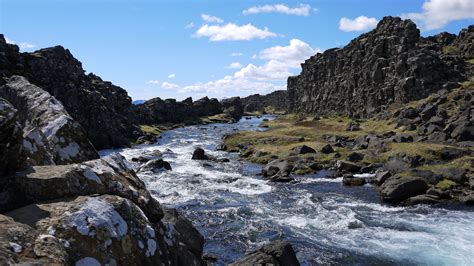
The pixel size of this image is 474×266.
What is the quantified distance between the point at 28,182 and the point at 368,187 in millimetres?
48459

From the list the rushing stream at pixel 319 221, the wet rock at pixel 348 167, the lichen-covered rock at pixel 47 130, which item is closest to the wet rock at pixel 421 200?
the rushing stream at pixel 319 221

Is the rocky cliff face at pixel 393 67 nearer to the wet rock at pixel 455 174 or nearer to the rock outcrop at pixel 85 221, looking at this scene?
the wet rock at pixel 455 174

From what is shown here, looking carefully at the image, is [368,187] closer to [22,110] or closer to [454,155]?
[454,155]

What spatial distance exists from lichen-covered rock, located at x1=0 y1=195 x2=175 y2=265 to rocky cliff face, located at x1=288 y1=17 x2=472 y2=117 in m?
122

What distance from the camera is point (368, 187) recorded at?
53781 mm

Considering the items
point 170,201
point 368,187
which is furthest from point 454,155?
point 170,201

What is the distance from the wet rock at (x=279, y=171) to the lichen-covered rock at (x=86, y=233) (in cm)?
4853

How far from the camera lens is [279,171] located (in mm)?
64625

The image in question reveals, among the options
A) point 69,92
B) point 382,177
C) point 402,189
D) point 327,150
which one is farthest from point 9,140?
point 69,92

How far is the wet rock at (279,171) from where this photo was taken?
60106mm

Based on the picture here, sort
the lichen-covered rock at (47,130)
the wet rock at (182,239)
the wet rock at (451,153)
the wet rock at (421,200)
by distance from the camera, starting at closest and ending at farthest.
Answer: the wet rock at (182,239), the lichen-covered rock at (47,130), the wet rock at (421,200), the wet rock at (451,153)

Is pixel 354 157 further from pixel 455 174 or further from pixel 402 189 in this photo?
pixel 402 189

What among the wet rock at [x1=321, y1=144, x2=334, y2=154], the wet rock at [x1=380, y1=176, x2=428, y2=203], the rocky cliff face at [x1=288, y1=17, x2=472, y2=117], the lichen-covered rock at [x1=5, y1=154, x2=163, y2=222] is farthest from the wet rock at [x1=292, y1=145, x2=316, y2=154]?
the lichen-covered rock at [x1=5, y1=154, x2=163, y2=222]

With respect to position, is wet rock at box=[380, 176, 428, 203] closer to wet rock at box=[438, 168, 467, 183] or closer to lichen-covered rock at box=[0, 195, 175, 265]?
wet rock at box=[438, 168, 467, 183]
